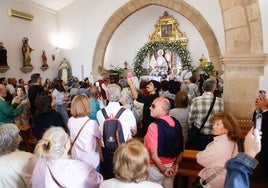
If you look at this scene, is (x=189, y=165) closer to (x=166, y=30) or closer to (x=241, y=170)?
(x=241, y=170)

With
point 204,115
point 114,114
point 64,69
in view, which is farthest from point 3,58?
point 204,115

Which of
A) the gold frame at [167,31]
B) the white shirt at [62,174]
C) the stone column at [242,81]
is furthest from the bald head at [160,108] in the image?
the gold frame at [167,31]

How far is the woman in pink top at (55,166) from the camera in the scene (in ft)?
6.55

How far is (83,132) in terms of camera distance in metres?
3.03

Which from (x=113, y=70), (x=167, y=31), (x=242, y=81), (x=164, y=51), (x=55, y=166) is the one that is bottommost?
(x=55, y=166)

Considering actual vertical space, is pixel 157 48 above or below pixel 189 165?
above

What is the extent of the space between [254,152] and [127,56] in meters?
13.7

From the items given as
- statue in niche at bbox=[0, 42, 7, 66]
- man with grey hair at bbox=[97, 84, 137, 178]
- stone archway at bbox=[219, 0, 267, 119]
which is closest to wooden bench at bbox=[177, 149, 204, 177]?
man with grey hair at bbox=[97, 84, 137, 178]

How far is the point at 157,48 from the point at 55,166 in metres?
12.6

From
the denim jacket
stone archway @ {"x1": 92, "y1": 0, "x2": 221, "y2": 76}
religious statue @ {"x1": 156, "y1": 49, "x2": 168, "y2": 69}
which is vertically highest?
stone archway @ {"x1": 92, "y1": 0, "x2": 221, "y2": 76}

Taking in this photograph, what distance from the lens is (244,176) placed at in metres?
1.43

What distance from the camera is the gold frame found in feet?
45.5

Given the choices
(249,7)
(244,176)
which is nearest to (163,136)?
(244,176)

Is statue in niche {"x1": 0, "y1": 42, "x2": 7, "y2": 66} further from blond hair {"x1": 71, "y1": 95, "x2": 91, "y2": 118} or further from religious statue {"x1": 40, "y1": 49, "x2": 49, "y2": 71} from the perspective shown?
blond hair {"x1": 71, "y1": 95, "x2": 91, "y2": 118}
